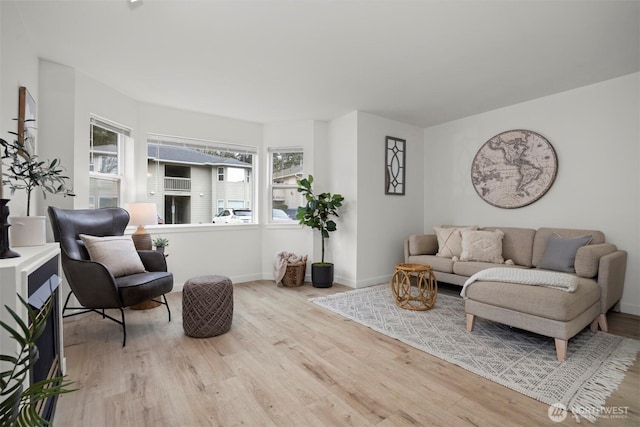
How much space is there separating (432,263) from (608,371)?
2005 millimetres

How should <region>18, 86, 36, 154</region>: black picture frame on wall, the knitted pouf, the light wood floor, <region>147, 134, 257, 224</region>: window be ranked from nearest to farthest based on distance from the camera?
the light wood floor → <region>18, 86, 36, 154</region>: black picture frame on wall → the knitted pouf → <region>147, 134, 257, 224</region>: window

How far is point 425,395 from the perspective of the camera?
5.93 ft

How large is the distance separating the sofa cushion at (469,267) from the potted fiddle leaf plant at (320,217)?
1634 millimetres

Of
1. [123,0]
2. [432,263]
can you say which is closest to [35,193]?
[123,0]

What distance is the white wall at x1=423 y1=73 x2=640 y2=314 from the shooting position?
10.3 feet

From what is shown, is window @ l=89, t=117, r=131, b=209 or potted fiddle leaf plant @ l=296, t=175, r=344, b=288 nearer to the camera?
window @ l=89, t=117, r=131, b=209

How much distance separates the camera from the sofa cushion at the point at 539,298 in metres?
2.16

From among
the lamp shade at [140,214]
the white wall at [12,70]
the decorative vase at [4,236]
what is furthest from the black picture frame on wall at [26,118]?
the decorative vase at [4,236]

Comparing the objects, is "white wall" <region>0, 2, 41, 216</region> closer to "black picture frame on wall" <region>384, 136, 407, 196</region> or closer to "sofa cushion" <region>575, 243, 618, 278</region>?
"black picture frame on wall" <region>384, 136, 407, 196</region>

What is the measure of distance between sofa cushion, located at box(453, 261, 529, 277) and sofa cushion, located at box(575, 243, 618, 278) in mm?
709

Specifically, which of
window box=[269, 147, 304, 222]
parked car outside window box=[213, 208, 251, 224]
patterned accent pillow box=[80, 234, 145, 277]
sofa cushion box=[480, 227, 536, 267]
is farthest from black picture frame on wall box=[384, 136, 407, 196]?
patterned accent pillow box=[80, 234, 145, 277]

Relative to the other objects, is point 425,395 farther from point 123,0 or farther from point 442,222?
point 442,222

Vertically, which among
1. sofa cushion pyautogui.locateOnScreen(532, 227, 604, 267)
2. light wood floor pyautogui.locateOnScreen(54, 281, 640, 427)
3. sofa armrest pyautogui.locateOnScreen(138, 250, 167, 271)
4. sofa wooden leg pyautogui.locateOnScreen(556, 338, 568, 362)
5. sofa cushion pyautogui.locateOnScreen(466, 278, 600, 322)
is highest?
sofa cushion pyautogui.locateOnScreen(532, 227, 604, 267)

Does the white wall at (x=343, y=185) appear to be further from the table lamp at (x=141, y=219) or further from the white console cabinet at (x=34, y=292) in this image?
the white console cabinet at (x=34, y=292)
